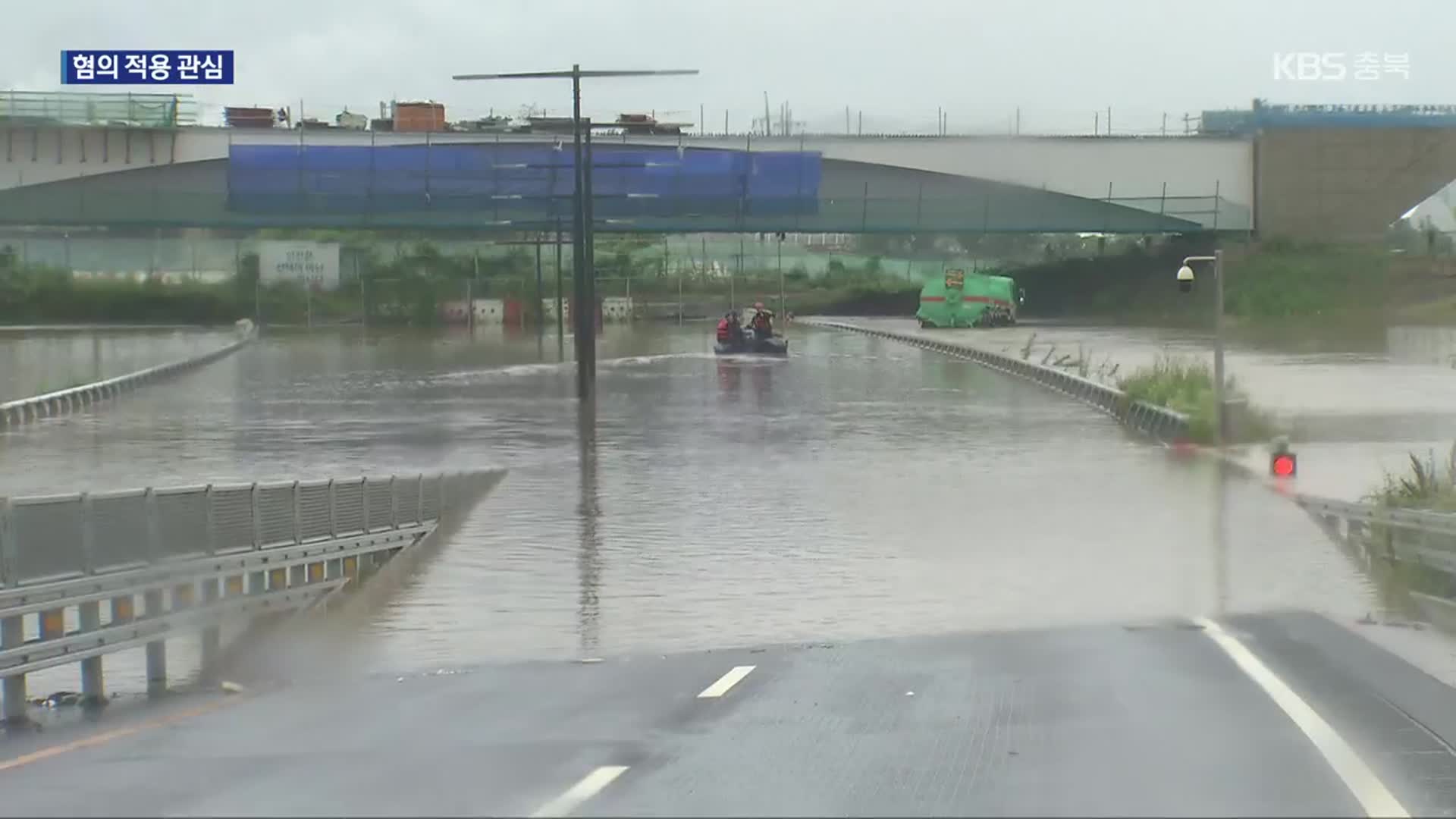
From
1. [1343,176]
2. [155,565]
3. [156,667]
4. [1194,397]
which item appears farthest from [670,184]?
[156,667]

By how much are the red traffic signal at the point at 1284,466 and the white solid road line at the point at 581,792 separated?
73.6ft

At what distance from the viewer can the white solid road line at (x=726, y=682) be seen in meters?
14.0

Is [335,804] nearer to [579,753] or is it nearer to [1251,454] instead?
[579,753]

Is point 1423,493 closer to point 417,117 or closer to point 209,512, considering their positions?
point 209,512

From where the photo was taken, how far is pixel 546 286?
117375 millimetres

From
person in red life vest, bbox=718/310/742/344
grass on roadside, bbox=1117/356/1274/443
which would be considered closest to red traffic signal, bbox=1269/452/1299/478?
grass on roadside, bbox=1117/356/1274/443

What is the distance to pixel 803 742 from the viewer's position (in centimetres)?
1149

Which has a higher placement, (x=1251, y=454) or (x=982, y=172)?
(x=982, y=172)

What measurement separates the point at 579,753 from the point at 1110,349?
212ft

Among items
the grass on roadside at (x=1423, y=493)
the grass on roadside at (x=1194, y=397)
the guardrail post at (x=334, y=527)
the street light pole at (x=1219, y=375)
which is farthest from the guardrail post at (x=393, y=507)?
the grass on roadside at (x=1194, y=397)

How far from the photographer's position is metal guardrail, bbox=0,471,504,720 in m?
14.8

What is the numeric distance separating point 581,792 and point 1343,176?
8528 centimetres

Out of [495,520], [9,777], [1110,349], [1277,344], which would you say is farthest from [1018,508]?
[1277,344]

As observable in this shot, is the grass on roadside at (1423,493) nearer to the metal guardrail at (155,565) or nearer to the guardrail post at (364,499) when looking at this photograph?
the guardrail post at (364,499)
